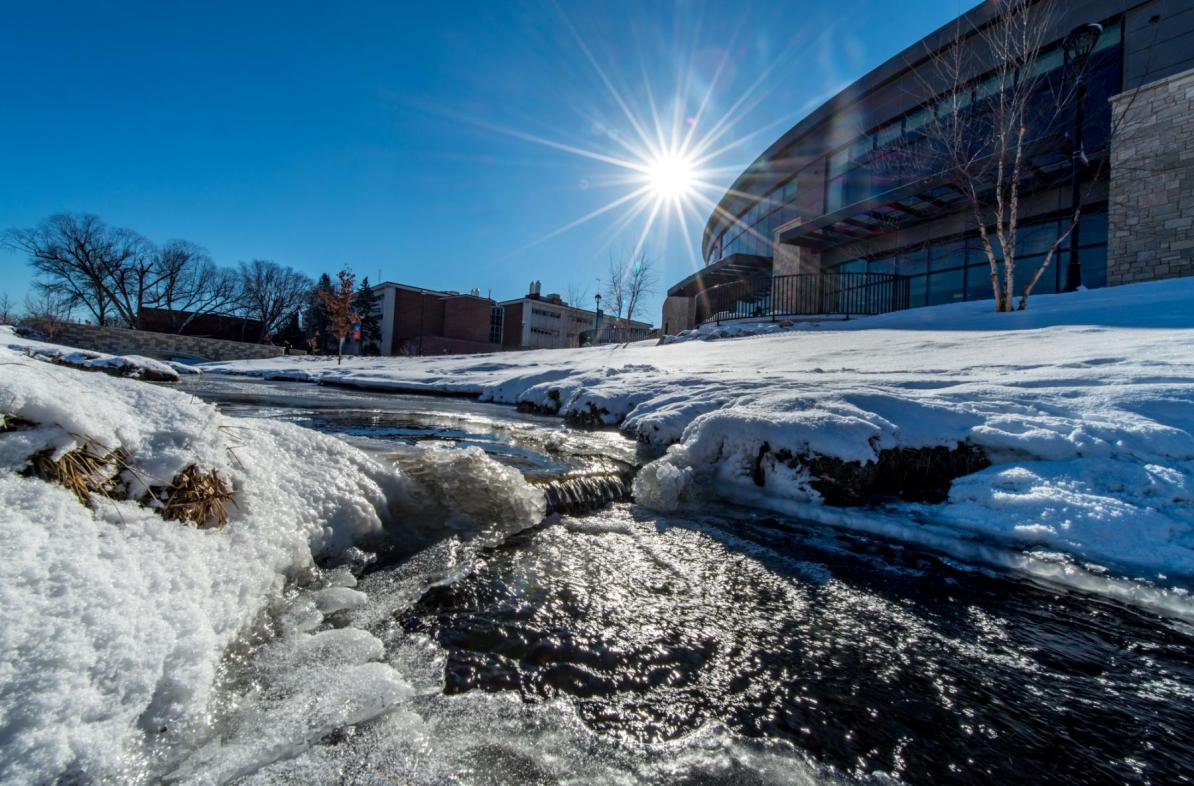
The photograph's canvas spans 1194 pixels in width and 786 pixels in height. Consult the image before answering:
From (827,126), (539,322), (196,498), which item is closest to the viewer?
(196,498)

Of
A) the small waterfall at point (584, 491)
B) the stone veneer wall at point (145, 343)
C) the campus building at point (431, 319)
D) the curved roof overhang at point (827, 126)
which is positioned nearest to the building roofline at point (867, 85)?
the curved roof overhang at point (827, 126)

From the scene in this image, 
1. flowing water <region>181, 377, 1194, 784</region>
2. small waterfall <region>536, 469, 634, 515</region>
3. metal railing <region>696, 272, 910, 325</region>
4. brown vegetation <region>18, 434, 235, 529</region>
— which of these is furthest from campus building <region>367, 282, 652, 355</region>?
brown vegetation <region>18, 434, 235, 529</region>

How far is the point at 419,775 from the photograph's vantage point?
1.22 m

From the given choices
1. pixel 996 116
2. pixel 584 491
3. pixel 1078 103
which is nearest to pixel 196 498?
pixel 584 491

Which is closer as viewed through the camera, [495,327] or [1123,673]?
[1123,673]

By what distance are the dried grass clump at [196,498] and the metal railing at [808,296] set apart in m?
16.4

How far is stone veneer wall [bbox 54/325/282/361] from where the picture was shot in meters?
24.0

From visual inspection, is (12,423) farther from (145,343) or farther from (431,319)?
(431,319)

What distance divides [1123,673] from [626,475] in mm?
2847

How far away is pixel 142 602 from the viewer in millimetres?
1362

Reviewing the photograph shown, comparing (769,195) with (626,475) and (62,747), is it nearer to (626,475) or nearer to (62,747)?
(626,475)

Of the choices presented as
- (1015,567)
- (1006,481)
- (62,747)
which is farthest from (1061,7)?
(62,747)

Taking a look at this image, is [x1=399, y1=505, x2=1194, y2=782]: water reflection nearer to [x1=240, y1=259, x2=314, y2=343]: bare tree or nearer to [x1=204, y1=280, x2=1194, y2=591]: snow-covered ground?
[x1=204, y1=280, x2=1194, y2=591]: snow-covered ground

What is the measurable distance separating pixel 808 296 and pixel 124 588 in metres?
20.7
